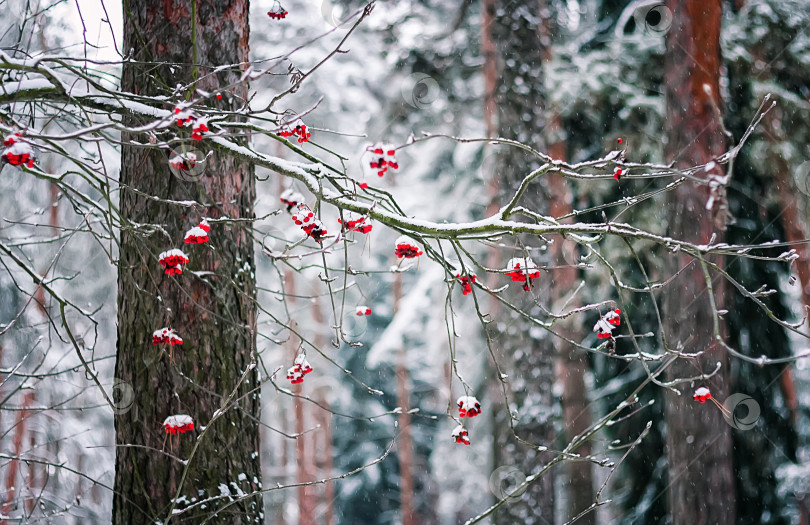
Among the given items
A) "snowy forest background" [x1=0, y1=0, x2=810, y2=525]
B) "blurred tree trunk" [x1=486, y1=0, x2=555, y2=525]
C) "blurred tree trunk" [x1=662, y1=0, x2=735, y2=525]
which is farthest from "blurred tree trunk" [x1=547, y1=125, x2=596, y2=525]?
"blurred tree trunk" [x1=662, y1=0, x2=735, y2=525]

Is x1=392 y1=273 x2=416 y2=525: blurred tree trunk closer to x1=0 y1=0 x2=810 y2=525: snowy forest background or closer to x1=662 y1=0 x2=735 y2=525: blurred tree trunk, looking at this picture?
x1=0 y1=0 x2=810 y2=525: snowy forest background

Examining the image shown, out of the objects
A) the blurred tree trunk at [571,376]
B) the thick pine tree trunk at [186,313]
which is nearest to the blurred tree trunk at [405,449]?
the blurred tree trunk at [571,376]

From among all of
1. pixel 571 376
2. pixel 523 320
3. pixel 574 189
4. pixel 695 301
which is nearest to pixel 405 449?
pixel 571 376

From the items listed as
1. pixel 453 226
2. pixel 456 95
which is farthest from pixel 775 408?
pixel 453 226

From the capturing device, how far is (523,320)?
7195 mm

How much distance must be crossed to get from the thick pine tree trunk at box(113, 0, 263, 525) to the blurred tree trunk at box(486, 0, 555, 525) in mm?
4061

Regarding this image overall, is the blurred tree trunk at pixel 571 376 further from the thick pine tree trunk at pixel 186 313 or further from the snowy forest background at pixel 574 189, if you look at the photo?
the thick pine tree trunk at pixel 186 313

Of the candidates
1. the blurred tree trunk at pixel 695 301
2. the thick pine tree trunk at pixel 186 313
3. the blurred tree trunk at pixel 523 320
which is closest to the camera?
the thick pine tree trunk at pixel 186 313

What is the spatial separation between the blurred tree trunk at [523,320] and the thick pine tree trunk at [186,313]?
160 inches

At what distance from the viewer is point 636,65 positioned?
29.3 feet

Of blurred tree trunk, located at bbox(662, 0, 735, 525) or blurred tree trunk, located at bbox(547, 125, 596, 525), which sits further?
blurred tree trunk, located at bbox(547, 125, 596, 525)

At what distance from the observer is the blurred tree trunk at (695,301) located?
21.8 feet

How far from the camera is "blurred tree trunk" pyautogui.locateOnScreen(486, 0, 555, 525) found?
6988 mm

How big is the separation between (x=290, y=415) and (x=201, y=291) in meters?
18.6
